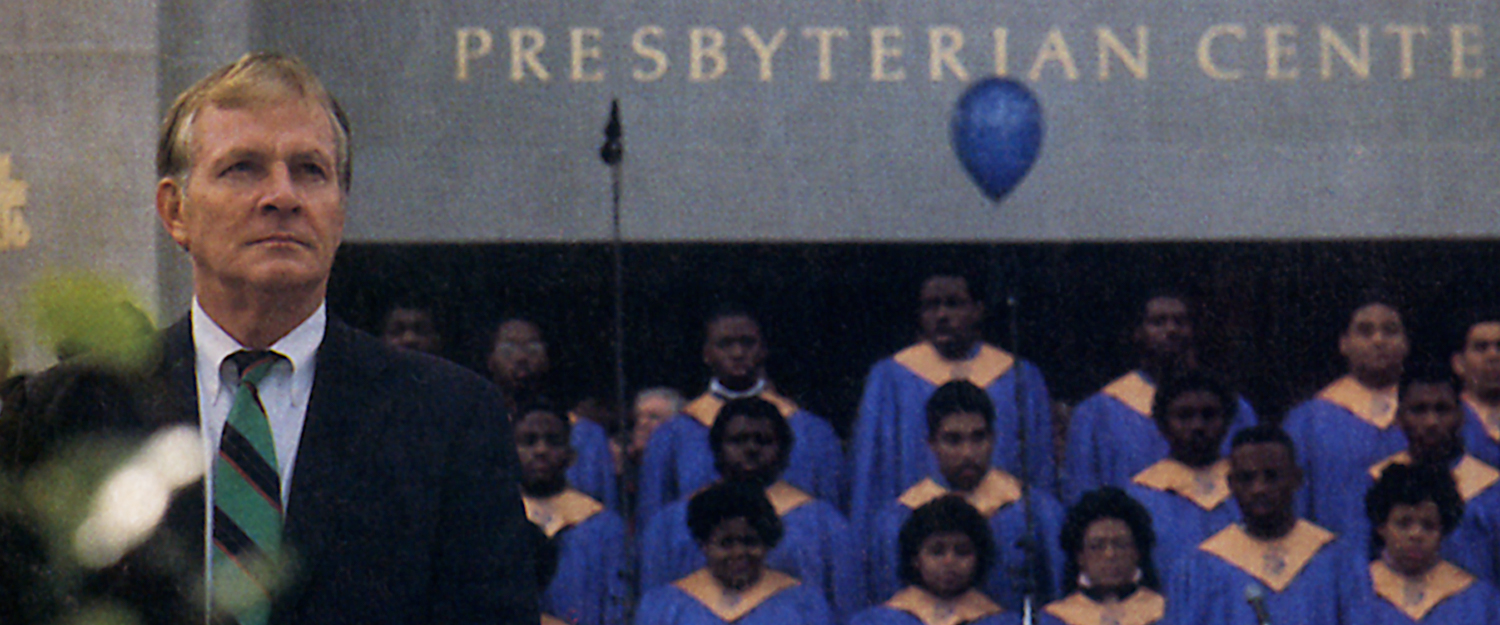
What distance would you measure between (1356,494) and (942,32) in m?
2.09

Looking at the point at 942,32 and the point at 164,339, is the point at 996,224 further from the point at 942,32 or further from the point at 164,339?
the point at 164,339

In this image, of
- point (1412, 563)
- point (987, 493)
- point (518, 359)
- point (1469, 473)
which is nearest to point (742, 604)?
point (987, 493)

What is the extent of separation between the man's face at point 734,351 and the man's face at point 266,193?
4.50 meters

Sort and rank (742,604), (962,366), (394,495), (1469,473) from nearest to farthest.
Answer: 1. (394,495)
2. (742,604)
3. (1469,473)
4. (962,366)

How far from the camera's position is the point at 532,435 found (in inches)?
229

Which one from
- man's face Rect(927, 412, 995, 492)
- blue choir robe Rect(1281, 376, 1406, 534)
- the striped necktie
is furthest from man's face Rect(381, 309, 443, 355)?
the striped necktie

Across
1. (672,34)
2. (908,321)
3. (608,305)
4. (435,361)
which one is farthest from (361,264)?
(435,361)

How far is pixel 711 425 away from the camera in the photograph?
19.2ft

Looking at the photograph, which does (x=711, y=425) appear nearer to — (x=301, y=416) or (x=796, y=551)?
(x=796, y=551)

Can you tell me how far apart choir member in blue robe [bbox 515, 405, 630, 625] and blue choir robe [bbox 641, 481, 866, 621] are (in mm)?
106

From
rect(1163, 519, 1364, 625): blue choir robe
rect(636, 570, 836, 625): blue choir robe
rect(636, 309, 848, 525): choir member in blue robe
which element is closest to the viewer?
rect(636, 570, 836, 625): blue choir robe

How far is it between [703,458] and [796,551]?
1.38ft

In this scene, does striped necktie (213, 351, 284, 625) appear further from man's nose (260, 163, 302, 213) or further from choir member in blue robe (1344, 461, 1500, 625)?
choir member in blue robe (1344, 461, 1500, 625)

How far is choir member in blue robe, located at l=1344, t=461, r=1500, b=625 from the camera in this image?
5.69 metres
